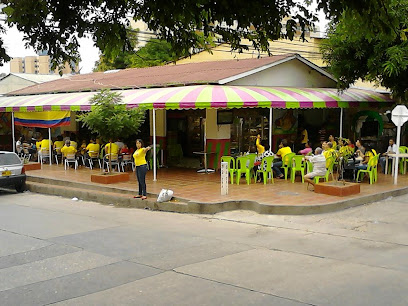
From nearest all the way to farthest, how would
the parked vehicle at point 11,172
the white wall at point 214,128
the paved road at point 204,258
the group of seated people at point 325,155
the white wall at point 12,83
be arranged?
the paved road at point 204,258, the group of seated people at point 325,155, the parked vehicle at point 11,172, the white wall at point 214,128, the white wall at point 12,83

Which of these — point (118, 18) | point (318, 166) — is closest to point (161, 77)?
point (318, 166)

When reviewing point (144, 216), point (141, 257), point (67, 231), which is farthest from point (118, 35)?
point (144, 216)

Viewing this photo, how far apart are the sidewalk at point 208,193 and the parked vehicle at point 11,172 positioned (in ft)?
1.78

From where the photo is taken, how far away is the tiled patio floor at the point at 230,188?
471 inches

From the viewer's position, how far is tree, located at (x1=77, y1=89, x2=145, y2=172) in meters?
14.1

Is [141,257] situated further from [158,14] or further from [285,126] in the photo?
[285,126]

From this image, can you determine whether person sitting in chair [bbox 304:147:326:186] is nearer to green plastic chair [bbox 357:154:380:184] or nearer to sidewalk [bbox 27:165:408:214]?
sidewalk [bbox 27:165:408:214]

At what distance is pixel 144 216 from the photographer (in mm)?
11609

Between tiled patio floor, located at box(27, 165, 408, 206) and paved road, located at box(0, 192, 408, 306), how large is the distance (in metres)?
0.77

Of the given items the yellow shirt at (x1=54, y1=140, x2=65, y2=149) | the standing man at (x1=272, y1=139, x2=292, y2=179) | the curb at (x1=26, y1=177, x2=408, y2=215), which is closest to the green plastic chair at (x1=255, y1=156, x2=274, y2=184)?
the standing man at (x1=272, y1=139, x2=292, y2=179)

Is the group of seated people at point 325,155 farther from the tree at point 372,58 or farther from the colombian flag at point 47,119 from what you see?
the colombian flag at point 47,119

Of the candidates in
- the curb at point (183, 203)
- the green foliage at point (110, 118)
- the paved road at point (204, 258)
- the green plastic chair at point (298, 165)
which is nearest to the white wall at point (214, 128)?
the green foliage at point (110, 118)

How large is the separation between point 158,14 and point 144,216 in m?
7.18

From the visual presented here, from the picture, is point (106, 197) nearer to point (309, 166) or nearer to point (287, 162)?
point (287, 162)
